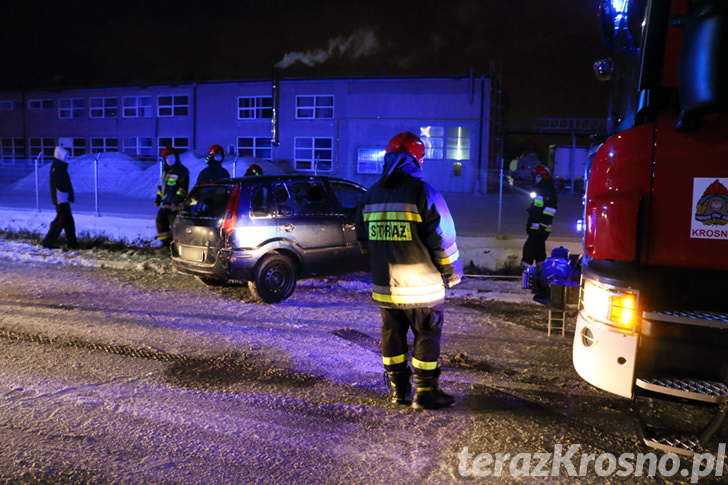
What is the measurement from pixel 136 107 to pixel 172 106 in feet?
10.1

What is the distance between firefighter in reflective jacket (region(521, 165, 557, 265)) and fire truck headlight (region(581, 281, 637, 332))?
548 cm

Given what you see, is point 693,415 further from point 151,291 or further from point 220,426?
point 151,291

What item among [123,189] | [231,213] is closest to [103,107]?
[123,189]

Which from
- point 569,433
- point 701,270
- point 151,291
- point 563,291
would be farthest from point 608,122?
point 151,291

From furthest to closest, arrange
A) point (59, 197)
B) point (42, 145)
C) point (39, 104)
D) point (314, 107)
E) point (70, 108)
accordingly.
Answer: point (42, 145)
point (39, 104)
point (70, 108)
point (314, 107)
point (59, 197)

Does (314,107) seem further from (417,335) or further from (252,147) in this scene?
(417,335)

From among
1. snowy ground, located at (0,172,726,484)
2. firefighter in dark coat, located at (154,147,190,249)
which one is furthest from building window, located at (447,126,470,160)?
snowy ground, located at (0,172,726,484)

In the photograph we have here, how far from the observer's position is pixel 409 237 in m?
3.99

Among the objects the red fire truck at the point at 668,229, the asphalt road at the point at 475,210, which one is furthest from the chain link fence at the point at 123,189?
the red fire truck at the point at 668,229

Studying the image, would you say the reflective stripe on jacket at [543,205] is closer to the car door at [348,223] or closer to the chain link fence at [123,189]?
the car door at [348,223]

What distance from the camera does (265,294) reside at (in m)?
7.21

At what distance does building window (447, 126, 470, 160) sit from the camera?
107ft

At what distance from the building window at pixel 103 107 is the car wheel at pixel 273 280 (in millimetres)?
37849

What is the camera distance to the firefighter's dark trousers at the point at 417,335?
13.3 ft
